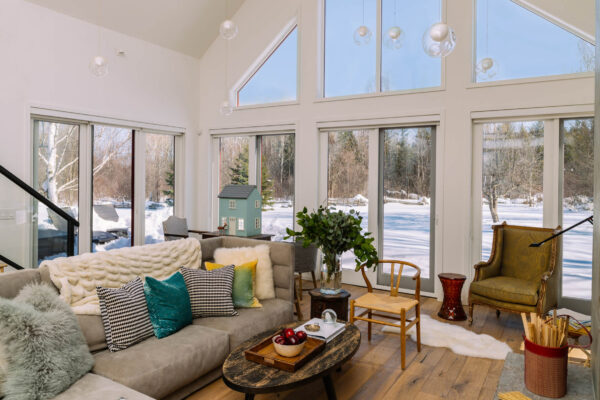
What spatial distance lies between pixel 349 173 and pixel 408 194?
88cm

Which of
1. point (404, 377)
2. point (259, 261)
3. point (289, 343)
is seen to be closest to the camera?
point (289, 343)

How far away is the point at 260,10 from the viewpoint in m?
6.39

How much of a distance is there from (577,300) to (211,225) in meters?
5.15

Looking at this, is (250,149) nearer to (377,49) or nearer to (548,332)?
(377,49)

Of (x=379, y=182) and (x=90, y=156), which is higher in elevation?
(x=90, y=156)

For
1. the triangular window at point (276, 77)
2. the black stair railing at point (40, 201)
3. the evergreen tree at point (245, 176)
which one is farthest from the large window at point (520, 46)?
the black stair railing at point (40, 201)

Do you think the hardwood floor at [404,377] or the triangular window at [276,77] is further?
the triangular window at [276,77]

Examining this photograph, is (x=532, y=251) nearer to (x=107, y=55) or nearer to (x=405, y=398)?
(x=405, y=398)

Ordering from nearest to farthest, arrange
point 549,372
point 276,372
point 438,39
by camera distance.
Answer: point 549,372 → point 276,372 → point 438,39

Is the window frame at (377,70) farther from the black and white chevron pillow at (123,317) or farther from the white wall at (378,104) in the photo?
the black and white chevron pillow at (123,317)

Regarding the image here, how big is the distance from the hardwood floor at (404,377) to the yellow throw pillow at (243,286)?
623 millimetres

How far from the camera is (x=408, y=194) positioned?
546cm

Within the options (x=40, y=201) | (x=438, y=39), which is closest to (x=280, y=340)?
(x=438, y=39)

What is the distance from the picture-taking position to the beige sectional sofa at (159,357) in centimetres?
214
